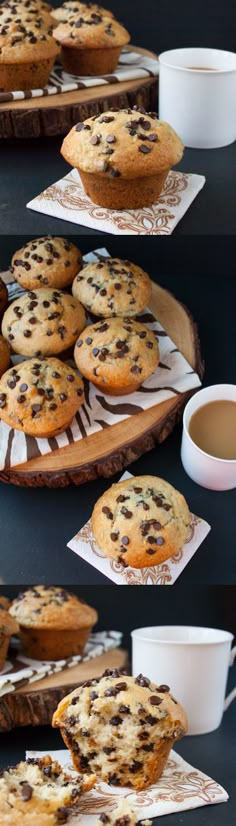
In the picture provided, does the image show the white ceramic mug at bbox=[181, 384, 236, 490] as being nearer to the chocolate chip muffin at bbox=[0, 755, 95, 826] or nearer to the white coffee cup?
the white coffee cup

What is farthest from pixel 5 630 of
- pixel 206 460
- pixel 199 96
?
pixel 199 96

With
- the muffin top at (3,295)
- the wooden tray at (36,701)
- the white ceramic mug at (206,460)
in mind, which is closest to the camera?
the white ceramic mug at (206,460)

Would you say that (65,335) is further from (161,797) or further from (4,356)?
(161,797)

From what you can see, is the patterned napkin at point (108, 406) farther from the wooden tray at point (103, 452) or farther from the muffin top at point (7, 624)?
the muffin top at point (7, 624)

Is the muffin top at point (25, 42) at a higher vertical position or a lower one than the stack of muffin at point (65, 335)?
higher

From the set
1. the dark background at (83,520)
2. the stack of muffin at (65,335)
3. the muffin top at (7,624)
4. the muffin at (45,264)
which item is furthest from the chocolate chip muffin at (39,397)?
the muffin top at (7,624)

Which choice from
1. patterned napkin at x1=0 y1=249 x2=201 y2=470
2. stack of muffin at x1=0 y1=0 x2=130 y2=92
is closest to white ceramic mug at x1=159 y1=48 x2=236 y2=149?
stack of muffin at x1=0 y1=0 x2=130 y2=92

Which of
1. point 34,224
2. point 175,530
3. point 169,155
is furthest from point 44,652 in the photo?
point 169,155
